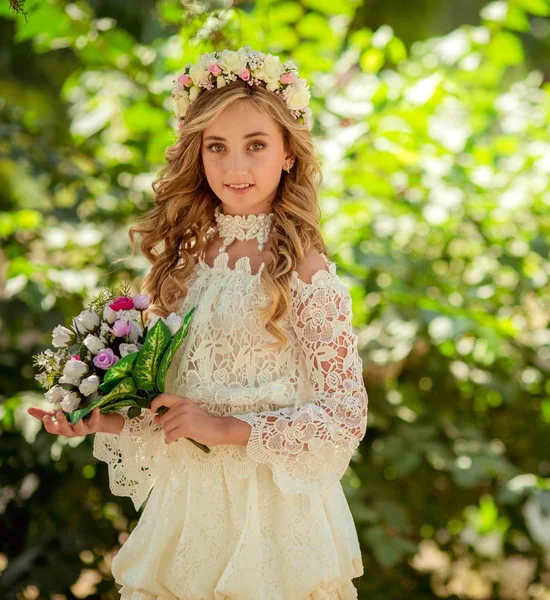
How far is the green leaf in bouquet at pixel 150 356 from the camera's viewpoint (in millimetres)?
2240

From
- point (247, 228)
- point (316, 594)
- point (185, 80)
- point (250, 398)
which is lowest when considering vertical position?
point (316, 594)

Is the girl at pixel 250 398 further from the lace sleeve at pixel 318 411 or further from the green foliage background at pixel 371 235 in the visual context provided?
the green foliage background at pixel 371 235

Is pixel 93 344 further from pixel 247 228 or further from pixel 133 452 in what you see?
pixel 247 228

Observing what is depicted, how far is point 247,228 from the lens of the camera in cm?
262

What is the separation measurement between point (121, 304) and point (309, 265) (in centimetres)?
52

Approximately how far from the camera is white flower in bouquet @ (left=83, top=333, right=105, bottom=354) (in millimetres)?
2297

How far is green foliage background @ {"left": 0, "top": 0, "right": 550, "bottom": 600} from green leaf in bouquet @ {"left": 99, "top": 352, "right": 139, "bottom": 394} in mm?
1408

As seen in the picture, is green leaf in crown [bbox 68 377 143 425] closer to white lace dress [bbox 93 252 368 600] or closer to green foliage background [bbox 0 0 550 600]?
white lace dress [bbox 93 252 368 600]

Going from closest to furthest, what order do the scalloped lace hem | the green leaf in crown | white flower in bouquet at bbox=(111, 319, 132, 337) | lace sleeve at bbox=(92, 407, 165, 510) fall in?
the green leaf in crown < white flower in bouquet at bbox=(111, 319, 132, 337) < the scalloped lace hem < lace sleeve at bbox=(92, 407, 165, 510)

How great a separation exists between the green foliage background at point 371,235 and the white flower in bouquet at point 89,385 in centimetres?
137

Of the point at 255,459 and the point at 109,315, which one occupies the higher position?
the point at 109,315

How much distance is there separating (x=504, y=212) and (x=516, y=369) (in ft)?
2.68

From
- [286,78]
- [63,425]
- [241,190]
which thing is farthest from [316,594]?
[286,78]

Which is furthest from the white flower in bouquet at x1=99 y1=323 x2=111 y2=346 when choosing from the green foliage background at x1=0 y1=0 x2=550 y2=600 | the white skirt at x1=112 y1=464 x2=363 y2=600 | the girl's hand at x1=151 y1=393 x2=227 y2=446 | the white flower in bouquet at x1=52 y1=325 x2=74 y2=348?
the green foliage background at x1=0 y1=0 x2=550 y2=600
